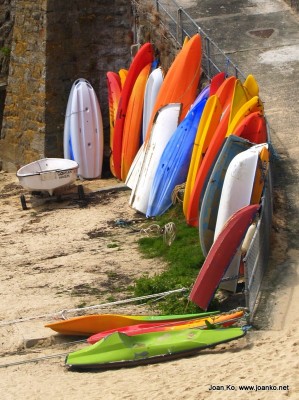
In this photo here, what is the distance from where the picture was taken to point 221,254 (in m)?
11.4

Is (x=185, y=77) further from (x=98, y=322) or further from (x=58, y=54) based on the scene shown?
(x=98, y=322)

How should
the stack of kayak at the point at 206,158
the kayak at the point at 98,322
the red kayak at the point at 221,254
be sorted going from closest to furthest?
the kayak at the point at 98,322 < the red kayak at the point at 221,254 < the stack of kayak at the point at 206,158

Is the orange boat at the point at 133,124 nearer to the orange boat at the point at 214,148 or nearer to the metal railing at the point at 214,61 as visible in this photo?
the metal railing at the point at 214,61

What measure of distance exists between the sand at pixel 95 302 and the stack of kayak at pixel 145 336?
0.10 metres

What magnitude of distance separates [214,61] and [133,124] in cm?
132

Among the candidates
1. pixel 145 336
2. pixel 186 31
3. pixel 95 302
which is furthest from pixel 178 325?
pixel 186 31

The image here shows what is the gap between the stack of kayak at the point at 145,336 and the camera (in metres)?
10.1

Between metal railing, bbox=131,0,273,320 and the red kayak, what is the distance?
17cm

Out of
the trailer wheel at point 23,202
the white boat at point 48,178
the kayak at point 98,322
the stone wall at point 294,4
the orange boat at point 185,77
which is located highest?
the stone wall at point 294,4

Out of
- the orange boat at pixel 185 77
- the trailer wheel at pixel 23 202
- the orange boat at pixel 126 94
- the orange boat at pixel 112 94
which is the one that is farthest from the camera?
the orange boat at pixel 112 94

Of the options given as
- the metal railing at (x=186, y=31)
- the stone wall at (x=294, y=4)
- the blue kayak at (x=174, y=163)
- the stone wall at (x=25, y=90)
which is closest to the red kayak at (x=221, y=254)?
the blue kayak at (x=174, y=163)

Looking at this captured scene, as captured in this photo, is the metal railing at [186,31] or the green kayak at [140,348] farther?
the metal railing at [186,31]

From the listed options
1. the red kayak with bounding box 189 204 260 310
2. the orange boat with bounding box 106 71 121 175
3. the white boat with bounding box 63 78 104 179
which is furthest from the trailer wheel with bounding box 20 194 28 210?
the red kayak with bounding box 189 204 260 310

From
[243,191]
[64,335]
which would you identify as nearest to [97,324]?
[64,335]
